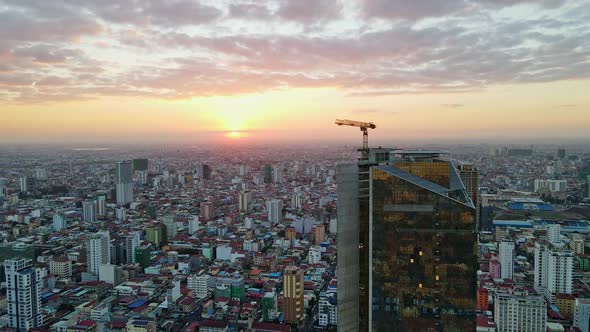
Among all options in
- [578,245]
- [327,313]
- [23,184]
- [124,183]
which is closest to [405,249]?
[327,313]

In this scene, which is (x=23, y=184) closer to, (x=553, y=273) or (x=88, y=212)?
(x=88, y=212)

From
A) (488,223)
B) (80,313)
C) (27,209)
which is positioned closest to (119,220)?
(27,209)

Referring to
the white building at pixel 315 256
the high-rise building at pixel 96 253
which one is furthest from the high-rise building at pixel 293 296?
the high-rise building at pixel 96 253

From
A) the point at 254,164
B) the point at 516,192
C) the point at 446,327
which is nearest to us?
the point at 446,327

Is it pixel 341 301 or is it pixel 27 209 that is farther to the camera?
pixel 27 209

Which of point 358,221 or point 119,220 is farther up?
point 358,221

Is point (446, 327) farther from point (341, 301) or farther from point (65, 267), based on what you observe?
point (65, 267)
